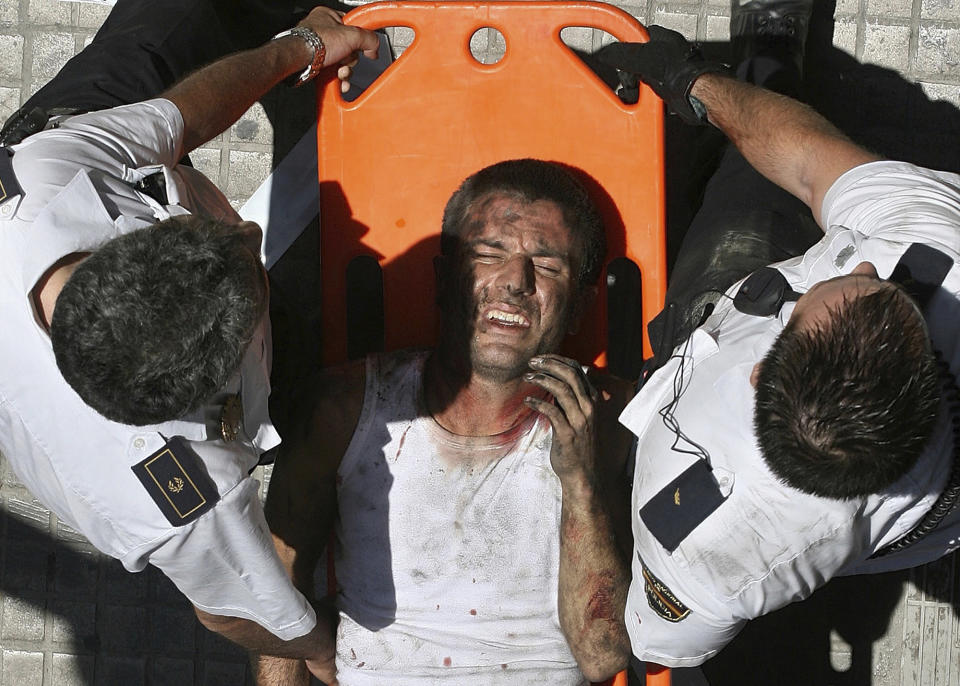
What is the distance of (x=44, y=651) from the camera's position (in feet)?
13.0

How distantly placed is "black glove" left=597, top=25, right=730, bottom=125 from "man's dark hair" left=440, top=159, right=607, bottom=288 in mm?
405

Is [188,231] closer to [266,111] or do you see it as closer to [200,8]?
[200,8]

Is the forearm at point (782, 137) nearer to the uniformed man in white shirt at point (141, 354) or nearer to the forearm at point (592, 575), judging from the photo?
the forearm at point (592, 575)

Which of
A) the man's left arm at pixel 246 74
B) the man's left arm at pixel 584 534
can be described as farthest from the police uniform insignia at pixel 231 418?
the man's left arm at pixel 584 534

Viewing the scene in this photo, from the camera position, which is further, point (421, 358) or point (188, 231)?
point (421, 358)

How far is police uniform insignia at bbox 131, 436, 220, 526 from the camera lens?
2166mm

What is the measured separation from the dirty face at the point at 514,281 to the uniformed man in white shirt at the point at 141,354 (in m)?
0.71

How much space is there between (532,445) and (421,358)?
1.56ft

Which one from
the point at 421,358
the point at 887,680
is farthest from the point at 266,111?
the point at 887,680

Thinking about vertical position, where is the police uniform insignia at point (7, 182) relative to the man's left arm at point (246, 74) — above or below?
above

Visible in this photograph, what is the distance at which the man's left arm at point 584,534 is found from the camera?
2.93 metres

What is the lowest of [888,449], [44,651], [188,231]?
[44,651]

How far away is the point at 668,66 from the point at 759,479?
1.51 metres

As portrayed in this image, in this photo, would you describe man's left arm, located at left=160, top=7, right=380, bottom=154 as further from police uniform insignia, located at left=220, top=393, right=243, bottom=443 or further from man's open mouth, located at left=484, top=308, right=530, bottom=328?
man's open mouth, located at left=484, top=308, right=530, bottom=328
